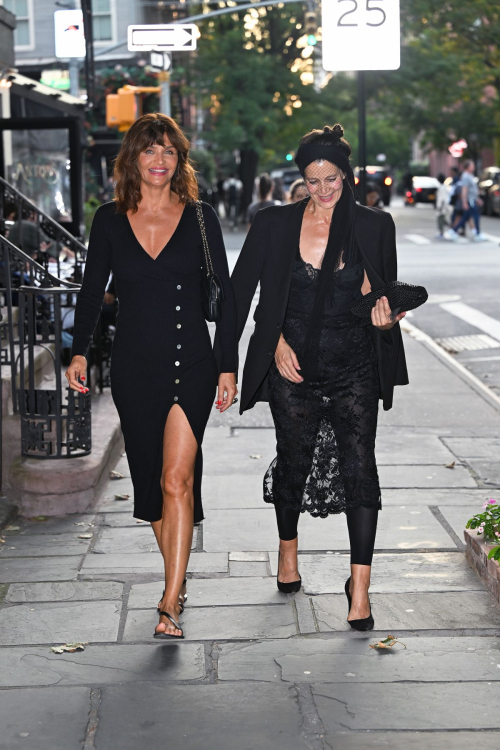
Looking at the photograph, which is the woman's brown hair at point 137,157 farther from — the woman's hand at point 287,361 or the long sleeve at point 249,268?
the woman's hand at point 287,361

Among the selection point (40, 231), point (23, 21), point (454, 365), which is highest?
point (23, 21)

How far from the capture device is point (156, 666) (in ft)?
13.5

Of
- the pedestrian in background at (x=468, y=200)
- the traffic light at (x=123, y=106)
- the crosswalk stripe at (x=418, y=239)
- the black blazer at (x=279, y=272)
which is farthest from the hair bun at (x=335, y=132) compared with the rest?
the crosswalk stripe at (x=418, y=239)

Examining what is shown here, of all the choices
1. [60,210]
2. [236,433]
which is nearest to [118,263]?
[236,433]

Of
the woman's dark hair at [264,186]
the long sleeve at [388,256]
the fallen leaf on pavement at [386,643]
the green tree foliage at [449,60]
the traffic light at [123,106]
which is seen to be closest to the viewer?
the fallen leaf on pavement at [386,643]

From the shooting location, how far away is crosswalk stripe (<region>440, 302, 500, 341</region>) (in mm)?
14545

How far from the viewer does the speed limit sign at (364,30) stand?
8.92 metres

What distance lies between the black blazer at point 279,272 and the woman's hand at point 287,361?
0.03 meters

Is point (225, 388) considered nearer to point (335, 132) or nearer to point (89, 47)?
point (335, 132)

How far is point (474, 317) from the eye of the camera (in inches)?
617

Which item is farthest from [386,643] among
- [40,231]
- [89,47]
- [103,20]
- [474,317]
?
[103,20]

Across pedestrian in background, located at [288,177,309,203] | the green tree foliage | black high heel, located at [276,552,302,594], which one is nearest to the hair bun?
black high heel, located at [276,552,302,594]

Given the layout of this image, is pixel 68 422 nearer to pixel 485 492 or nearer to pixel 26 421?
pixel 26 421

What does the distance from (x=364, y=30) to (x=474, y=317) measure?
287 inches
